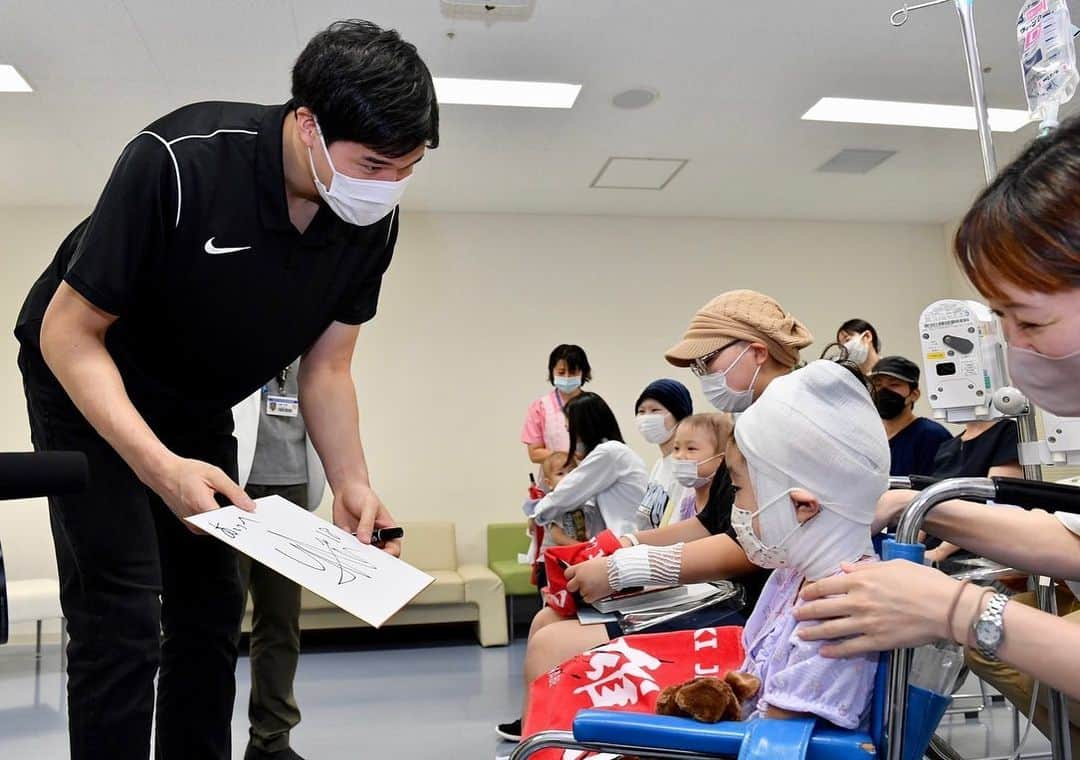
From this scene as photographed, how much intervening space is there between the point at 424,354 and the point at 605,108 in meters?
2.32

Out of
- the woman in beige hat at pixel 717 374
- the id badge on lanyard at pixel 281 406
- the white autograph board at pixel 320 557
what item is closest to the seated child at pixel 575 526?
the woman in beige hat at pixel 717 374

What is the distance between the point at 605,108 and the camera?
452 cm

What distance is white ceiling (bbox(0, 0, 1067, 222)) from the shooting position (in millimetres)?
3576

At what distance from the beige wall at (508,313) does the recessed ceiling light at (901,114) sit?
1840 millimetres

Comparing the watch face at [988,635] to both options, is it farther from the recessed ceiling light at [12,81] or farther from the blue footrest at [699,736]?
the recessed ceiling light at [12,81]

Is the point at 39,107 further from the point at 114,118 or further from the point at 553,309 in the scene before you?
the point at 553,309

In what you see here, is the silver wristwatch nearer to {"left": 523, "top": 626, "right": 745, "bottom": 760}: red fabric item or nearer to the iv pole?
the iv pole

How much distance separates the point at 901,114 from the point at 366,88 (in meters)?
4.39

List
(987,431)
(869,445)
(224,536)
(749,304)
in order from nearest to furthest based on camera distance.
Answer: (224,536), (869,445), (749,304), (987,431)

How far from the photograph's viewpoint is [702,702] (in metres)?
1.05

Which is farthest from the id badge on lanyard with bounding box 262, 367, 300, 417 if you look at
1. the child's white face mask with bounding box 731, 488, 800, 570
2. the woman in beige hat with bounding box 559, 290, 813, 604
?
the child's white face mask with bounding box 731, 488, 800, 570

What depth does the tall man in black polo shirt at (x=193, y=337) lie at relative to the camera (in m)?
1.10

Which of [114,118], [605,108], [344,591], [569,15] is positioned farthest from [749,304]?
[114,118]

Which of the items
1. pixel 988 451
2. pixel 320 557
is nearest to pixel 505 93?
pixel 988 451
